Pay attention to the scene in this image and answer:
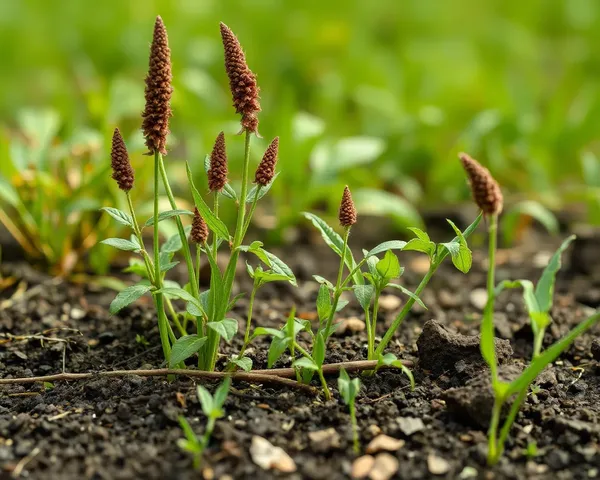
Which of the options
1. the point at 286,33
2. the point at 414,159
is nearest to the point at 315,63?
the point at 286,33

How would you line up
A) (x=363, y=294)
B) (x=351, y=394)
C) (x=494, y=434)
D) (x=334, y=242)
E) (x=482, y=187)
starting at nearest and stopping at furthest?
(x=482, y=187)
(x=494, y=434)
(x=351, y=394)
(x=363, y=294)
(x=334, y=242)

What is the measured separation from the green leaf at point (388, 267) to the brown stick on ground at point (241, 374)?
29cm

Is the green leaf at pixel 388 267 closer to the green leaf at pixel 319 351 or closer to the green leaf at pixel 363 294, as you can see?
the green leaf at pixel 363 294

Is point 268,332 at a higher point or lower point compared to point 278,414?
higher

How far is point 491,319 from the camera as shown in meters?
2.08

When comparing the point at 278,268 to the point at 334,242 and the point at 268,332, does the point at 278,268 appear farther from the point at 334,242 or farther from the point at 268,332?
the point at 334,242

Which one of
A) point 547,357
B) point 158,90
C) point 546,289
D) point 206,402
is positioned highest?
point 158,90

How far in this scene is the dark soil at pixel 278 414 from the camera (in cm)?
214

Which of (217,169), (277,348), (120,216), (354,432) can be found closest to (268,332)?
(277,348)

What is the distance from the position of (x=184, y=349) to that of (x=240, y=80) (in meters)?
0.80

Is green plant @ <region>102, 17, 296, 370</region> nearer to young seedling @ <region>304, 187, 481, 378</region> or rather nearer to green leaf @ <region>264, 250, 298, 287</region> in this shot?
green leaf @ <region>264, 250, 298, 287</region>

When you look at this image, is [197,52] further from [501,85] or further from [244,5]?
[501,85]

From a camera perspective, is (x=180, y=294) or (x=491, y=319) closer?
(x=491, y=319)

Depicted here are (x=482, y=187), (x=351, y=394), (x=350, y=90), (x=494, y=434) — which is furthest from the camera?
(x=350, y=90)
